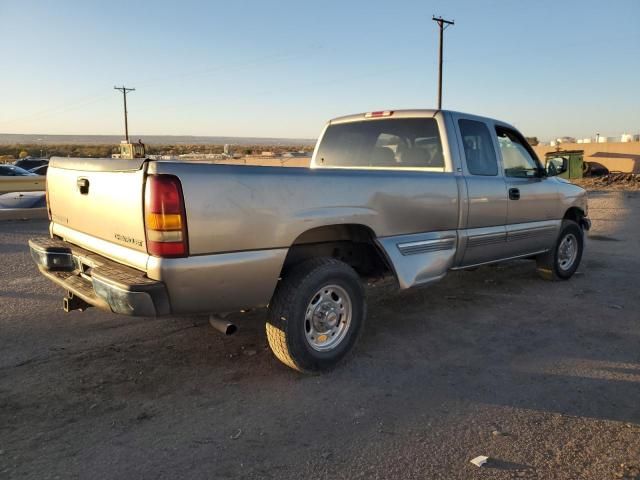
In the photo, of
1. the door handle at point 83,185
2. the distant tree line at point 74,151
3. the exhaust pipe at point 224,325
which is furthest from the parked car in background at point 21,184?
the distant tree line at point 74,151

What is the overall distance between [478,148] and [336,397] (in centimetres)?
304

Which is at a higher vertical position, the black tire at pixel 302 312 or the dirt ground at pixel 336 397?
the black tire at pixel 302 312

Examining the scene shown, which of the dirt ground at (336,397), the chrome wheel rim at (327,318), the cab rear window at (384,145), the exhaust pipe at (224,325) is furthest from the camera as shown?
the cab rear window at (384,145)

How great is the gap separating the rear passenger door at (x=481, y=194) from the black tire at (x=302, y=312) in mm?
1618

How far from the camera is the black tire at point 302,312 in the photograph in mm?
3477

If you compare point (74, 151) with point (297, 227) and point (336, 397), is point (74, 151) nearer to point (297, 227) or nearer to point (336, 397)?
point (297, 227)

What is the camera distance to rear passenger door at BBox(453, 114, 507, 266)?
4.84 m

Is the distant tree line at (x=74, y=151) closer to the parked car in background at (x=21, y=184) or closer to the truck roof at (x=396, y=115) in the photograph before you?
the parked car in background at (x=21, y=184)

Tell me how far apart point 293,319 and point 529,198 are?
137 inches

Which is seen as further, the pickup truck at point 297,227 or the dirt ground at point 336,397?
the pickup truck at point 297,227

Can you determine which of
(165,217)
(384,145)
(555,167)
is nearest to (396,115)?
(384,145)

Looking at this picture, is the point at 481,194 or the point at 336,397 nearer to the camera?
the point at 336,397

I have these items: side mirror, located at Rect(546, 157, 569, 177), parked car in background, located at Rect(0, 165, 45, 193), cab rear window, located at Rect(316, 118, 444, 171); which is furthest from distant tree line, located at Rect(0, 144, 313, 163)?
side mirror, located at Rect(546, 157, 569, 177)

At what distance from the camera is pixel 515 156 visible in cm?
570
